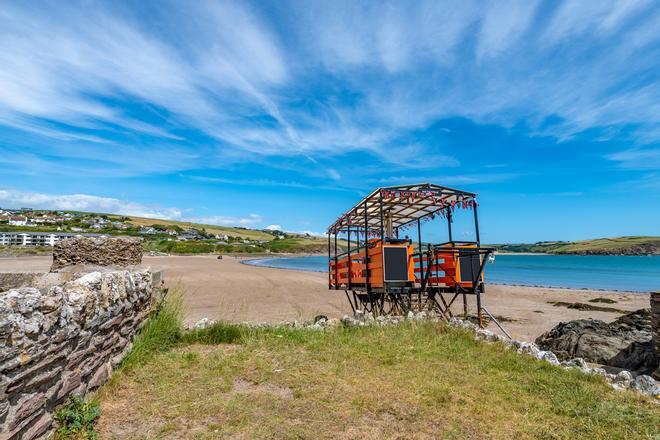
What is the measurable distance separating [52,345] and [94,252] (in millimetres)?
4021

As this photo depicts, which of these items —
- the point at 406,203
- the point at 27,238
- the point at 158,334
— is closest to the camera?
the point at 158,334

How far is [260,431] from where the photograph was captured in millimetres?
3680

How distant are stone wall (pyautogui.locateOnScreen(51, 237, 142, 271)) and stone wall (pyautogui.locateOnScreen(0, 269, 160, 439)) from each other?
2.12m

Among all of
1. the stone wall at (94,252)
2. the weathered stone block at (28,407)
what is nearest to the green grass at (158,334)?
the stone wall at (94,252)

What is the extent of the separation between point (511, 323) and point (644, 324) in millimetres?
3681

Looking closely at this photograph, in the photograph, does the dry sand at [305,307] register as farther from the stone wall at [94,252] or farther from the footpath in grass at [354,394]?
the footpath in grass at [354,394]

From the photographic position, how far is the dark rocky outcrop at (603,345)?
7836 millimetres

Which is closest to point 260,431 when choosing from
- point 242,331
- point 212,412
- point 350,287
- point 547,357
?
point 212,412

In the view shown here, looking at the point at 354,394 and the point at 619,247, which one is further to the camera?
the point at 619,247

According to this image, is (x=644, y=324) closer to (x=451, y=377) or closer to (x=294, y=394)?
(x=451, y=377)

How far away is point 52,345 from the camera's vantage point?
3.32 metres

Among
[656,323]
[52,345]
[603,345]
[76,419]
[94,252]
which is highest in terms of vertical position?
[94,252]

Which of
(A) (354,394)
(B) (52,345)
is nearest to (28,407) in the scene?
(B) (52,345)

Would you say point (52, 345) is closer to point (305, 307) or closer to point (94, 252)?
point (94, 252)
